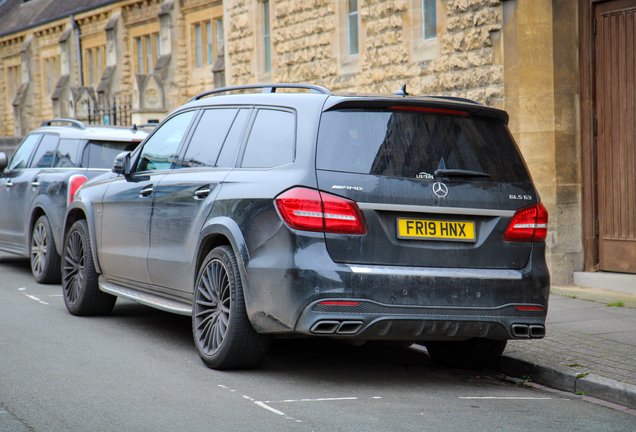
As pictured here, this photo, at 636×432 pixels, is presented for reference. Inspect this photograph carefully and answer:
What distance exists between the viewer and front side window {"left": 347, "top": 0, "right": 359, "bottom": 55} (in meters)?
14.5

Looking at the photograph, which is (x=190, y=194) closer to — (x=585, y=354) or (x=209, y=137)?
(x=209, y=137)

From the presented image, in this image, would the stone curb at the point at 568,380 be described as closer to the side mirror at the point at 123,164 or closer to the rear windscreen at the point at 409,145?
the rear windscreen at the point at 409,145

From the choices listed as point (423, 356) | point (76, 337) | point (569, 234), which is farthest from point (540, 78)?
point (76, 337)

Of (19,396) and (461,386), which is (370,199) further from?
(19,396)

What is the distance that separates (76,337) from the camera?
22.4 feet

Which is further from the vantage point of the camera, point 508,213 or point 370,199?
point 508,213

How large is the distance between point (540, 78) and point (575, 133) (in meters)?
0.79

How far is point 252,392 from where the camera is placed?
512cm

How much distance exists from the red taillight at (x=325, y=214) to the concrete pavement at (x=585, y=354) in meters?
1.82

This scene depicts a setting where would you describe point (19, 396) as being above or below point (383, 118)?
below

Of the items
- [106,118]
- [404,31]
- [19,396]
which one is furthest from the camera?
[106,118]

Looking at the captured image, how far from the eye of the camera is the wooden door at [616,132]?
31.6 ft

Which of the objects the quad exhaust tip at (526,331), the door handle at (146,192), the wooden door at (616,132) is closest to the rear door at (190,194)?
the door handle at (146,192)

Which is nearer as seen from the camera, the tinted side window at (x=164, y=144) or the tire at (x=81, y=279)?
the tinted side window at (x=164, y=144)
